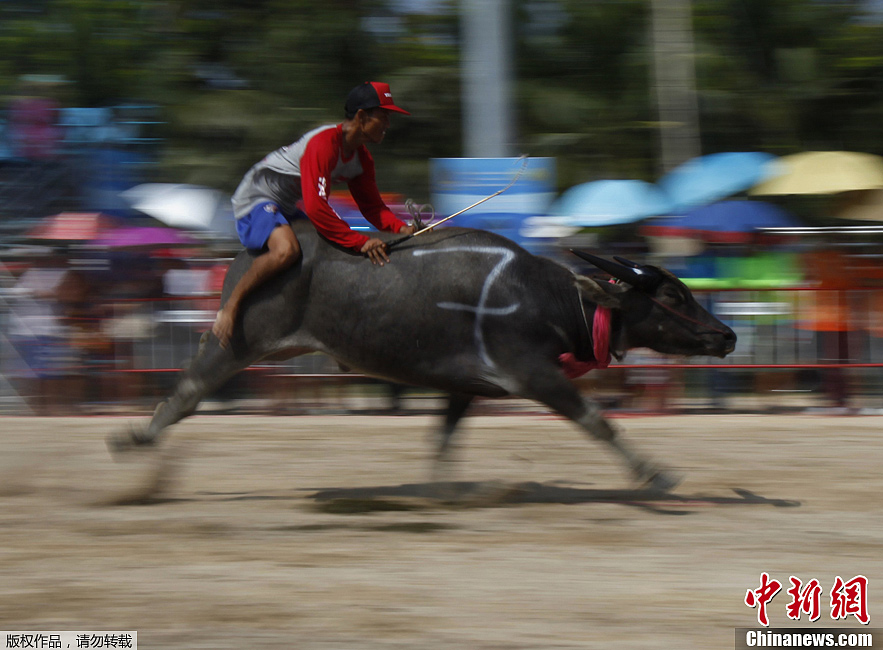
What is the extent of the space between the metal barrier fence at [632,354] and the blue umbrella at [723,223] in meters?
0.95

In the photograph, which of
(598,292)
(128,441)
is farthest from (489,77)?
(128,441)

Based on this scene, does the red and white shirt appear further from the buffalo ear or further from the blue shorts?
the buffalo ear

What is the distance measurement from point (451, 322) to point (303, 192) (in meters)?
1.18

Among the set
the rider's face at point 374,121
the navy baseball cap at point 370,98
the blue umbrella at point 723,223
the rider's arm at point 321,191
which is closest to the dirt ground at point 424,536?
the rider's arm at point 321,191

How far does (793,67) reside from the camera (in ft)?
56.3

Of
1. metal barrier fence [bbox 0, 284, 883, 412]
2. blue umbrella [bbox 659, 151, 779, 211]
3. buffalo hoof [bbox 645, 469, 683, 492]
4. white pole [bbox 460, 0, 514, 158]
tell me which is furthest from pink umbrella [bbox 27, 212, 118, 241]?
buffalo hoof [bbox 645, 469, 683, 492]

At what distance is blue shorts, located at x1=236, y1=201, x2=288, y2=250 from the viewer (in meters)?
6.57

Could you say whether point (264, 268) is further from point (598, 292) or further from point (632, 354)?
point (632, 354)

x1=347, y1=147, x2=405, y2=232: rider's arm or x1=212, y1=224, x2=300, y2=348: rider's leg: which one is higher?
x1=347, y1=147, x2=405, y2=232: rider's arm

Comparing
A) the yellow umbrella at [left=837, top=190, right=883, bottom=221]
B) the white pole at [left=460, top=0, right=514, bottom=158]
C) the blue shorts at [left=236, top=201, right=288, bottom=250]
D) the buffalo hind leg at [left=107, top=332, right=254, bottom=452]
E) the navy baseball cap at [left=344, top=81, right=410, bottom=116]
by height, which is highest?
the white pole at [left=460, top=0, right=514, bottom=158]

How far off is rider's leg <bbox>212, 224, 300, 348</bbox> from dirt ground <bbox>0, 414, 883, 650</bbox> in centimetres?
112

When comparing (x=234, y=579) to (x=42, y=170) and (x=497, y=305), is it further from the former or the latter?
(x=42, y=170)

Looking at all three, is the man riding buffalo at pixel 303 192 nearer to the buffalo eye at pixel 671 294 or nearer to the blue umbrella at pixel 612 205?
the buffalo eye at pixel 671 294

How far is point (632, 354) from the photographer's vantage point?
10727 millimetres
